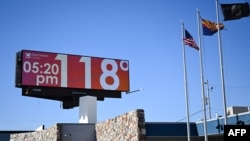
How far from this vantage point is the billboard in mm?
38125

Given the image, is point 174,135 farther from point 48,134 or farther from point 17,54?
point 17,54

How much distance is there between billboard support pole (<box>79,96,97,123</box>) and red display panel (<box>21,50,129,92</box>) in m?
3.86

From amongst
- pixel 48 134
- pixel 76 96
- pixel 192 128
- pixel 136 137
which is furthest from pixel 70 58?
pixel 136 137

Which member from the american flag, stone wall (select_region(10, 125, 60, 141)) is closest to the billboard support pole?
stone wall (select_region(10, 125, 60, 141))

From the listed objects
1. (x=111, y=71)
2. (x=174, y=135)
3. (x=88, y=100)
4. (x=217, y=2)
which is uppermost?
(x=217, y=2)

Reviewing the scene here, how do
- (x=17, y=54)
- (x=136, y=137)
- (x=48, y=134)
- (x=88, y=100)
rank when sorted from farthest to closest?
(x=17, y=54) < (x=88, y=100) < (x=48, y=134) < (x=136, y=137)

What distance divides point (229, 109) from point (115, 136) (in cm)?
1768

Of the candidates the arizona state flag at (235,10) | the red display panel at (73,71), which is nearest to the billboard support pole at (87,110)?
the red display panel at (73,71)

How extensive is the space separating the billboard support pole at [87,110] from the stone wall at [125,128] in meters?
4.68

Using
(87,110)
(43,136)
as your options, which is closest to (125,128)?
(87,110)

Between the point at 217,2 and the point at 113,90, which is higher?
the point at 217,2

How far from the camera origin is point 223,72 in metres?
28.7

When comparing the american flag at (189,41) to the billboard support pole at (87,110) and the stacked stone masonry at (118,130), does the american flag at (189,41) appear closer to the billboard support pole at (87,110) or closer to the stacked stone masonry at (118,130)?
the billboard support pole at (87,110)

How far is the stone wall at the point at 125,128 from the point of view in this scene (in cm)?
2312
